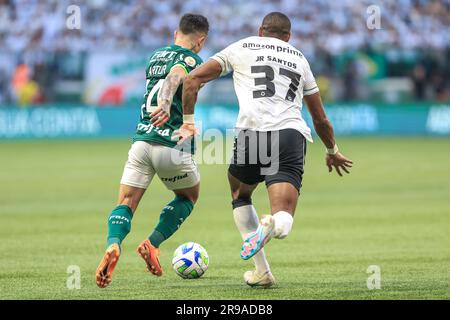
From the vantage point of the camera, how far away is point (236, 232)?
1356 centimetres

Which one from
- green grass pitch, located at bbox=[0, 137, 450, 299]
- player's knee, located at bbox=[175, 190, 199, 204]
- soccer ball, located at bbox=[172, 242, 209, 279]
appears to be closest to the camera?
green grass pitch, located at bbox=[0, 137, 450, 299]

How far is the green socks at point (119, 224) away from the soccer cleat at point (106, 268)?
264 mm

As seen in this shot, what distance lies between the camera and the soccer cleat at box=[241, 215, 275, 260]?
7.71 meters

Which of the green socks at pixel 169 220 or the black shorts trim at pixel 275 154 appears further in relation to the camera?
the green socks at pixel 169 220

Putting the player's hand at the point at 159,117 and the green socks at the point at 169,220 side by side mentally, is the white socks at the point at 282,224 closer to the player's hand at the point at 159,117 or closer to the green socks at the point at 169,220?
the player's hand at the point at 159,117

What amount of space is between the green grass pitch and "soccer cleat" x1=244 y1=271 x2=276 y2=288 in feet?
0.34

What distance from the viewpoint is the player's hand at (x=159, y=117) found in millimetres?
8562

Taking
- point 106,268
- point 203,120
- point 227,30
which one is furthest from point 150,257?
point 227,30

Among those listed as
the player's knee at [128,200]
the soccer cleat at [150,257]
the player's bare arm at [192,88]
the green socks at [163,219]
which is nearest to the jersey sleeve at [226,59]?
the player's bare arm at [192,88]

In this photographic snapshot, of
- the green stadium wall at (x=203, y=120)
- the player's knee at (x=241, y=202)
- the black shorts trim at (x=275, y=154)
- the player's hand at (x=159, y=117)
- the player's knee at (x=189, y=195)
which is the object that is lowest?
the player's knee at (x=241, y=202)

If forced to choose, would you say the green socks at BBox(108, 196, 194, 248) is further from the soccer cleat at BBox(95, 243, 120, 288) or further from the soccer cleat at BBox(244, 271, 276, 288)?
the soccer cleat at BBox(244, 271, 276, 288)

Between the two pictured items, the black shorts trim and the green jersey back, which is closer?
the black shorts trim

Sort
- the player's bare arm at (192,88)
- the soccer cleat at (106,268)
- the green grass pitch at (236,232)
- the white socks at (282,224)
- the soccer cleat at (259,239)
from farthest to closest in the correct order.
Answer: the green grass pitch at (236,232), the player's bare arm at (192,88), the soccer cleat at (106,268), the white socks at (282,224), the soccer cleat at (259,239)

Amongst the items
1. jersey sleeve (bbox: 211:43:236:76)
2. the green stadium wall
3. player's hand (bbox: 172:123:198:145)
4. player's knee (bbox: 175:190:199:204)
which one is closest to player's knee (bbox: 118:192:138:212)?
player's knee (bbox: 175:190:199:204)
